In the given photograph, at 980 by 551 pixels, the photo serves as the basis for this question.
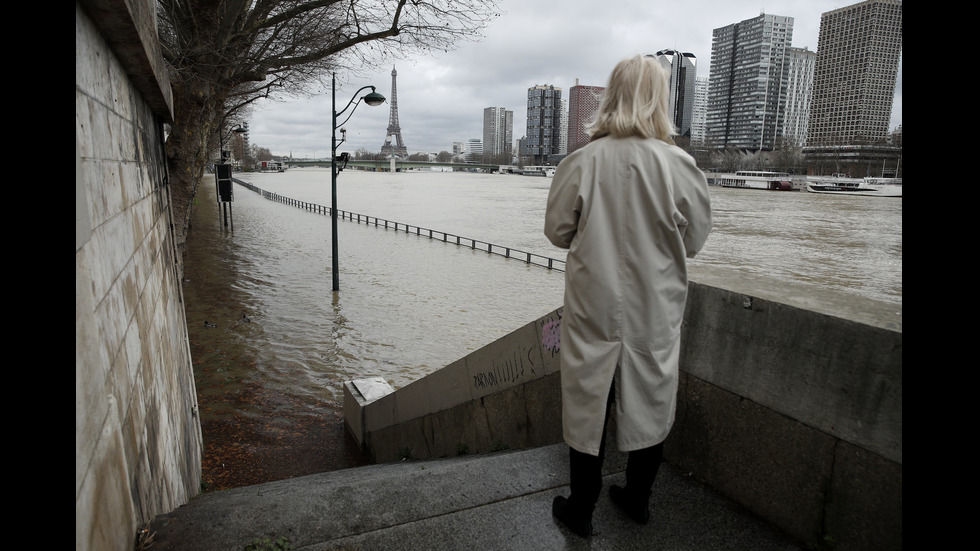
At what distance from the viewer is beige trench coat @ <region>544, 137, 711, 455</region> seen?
2.26 metres

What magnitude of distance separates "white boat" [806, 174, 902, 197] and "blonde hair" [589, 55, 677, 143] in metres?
92.3

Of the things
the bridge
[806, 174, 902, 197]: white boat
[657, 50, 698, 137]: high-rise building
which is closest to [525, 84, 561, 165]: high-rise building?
[657, 50, 698, 137]: high-rise building

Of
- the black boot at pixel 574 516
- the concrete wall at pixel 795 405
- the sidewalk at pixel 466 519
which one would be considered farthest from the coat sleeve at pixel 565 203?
the sidewalk at pixel 466 519

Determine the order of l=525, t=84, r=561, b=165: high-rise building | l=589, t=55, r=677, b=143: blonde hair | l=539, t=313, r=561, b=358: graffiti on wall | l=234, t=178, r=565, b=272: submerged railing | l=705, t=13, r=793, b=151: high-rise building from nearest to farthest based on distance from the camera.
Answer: l=589, t=55, r=677, b=143: blonde hair < l=539, t=313, r=561, b=358: graffiti on wall < l=234, t=178, r=565, b=272: submerged railing < l=525, t=84, r=561, b=165: high-rise building < l=705, t=13, r=793, b=151: high-rise building

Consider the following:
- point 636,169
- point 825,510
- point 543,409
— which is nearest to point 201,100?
point 543,409

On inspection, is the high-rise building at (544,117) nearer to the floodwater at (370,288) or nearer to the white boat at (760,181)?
the white boat at (760,181)

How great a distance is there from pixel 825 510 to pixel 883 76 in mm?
108481

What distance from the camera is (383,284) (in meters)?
21.4

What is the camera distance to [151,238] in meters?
4.75

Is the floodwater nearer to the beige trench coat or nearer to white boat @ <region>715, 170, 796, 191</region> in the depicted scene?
the beige trench coat

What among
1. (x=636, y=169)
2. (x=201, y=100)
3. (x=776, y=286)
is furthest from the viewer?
(x=201, y=100)

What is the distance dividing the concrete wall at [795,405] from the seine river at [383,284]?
33 centimetres
